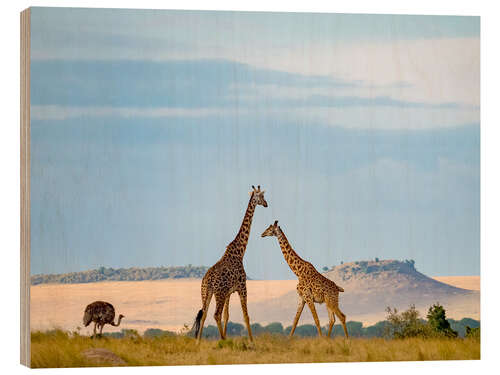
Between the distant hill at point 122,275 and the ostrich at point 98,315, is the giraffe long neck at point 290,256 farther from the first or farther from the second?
the ostrich at point 98,315

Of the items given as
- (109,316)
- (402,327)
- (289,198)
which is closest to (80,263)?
(109,316)

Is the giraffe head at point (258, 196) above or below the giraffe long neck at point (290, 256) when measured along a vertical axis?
above

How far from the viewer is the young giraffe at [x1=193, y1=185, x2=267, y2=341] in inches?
529

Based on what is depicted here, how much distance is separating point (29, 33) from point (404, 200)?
209 inches

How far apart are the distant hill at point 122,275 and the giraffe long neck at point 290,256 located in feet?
3.44

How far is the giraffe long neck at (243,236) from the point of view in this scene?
13547mm

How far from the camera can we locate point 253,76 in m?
13.7

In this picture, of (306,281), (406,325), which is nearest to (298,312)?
(306,281)

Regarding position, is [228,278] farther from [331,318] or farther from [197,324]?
[331,318]

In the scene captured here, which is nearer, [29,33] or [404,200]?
[29,33]

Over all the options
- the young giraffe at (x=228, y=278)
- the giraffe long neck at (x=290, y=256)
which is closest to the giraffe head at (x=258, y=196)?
the young giraffe at (x=228, y=278)

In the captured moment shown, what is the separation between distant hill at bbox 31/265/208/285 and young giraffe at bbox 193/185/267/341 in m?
0.19

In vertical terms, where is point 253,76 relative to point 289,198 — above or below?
above

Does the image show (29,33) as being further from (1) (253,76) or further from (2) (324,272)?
(2) (324,272)
